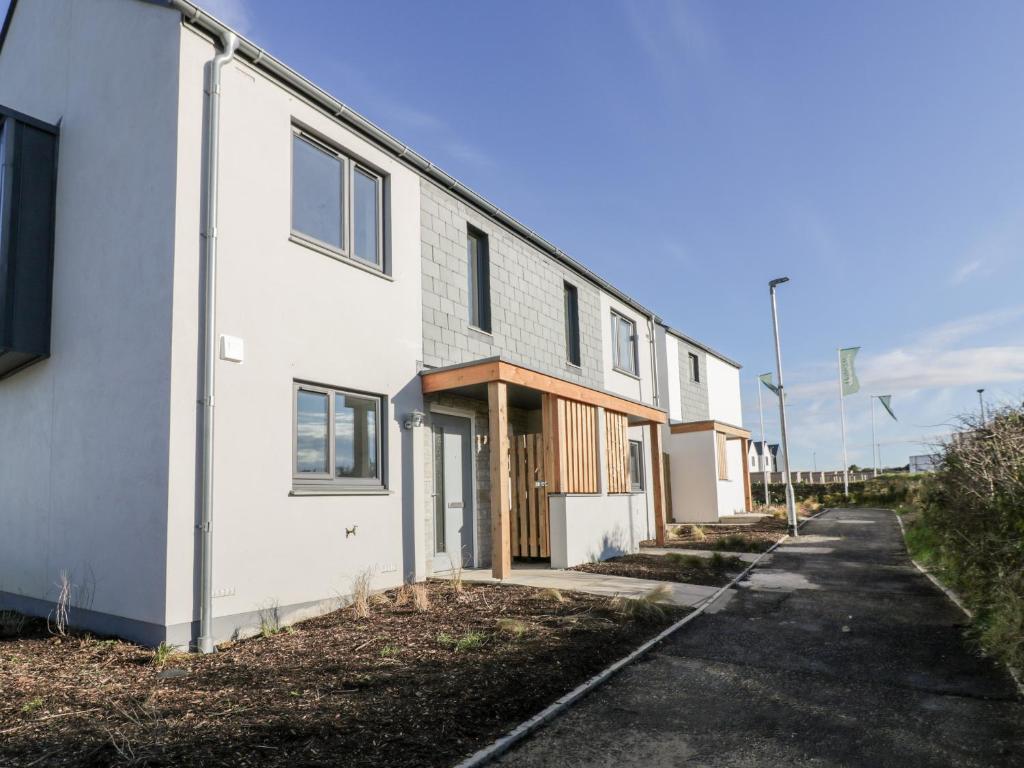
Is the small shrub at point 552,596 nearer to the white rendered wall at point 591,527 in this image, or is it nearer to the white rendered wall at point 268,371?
the white rendered wall at point 268,371

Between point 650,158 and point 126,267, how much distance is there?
379 inches

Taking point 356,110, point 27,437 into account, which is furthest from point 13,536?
point 356,110

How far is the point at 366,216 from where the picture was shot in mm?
9406

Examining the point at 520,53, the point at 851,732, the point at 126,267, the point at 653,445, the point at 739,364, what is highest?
the point at 520,53

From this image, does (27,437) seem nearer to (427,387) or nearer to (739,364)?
(427,387)

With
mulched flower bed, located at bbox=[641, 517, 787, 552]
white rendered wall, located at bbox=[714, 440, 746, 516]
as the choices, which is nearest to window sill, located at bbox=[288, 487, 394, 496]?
mulched flower bed, located at bbox=[641, 517, 787, 552]

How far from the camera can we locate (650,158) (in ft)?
43.9

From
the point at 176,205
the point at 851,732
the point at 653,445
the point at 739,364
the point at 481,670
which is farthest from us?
the point at 739,364

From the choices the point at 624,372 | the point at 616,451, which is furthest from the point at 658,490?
the point at 624,372

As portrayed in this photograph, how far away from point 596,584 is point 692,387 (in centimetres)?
1540

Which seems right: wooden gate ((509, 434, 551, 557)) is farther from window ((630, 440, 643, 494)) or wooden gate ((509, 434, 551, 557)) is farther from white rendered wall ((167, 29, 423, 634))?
window ((630, 440, 643, 494))

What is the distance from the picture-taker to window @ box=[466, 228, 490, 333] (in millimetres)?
11648

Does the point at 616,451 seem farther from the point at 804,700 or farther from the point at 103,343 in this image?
the point at 103,343

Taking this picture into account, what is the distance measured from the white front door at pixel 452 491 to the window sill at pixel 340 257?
7.43 ft
